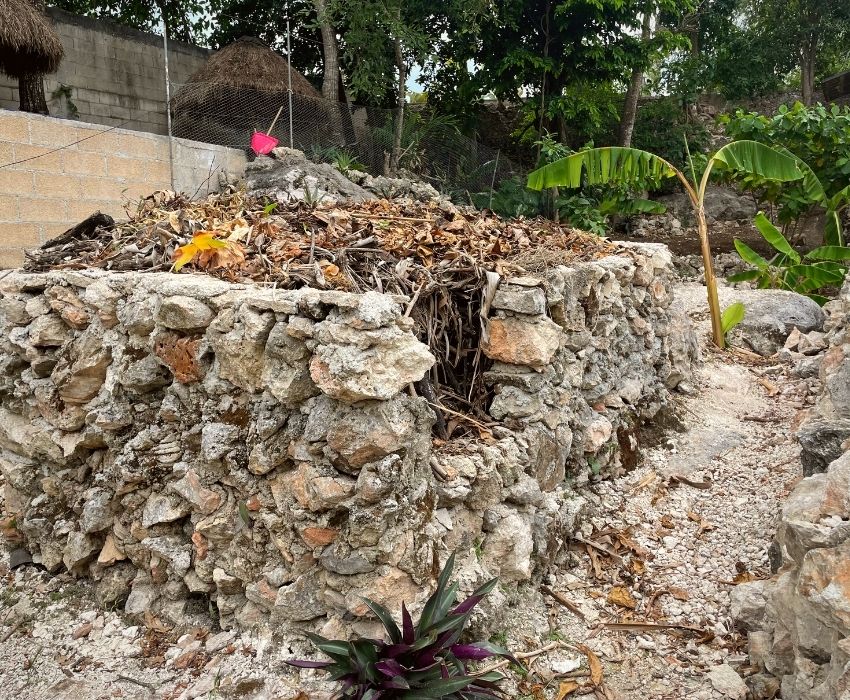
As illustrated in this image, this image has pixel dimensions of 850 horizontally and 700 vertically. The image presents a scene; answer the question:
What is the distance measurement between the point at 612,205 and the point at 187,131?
5.90 m

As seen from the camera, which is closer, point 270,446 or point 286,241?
point 270,446

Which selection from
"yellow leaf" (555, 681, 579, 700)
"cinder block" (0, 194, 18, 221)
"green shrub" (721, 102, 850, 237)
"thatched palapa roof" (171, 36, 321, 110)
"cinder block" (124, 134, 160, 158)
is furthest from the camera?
"thatched palapa roof" (171, 36, 321, 110)

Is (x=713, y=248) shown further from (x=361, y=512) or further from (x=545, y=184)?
(x=361, y=512)

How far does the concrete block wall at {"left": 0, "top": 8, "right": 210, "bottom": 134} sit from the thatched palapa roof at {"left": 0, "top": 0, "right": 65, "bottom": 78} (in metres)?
2.07

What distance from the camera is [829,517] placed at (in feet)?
7.17

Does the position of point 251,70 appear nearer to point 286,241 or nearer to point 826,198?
point 286,241

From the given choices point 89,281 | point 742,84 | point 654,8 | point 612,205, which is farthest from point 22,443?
point 742,84

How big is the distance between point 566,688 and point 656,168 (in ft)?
17.6

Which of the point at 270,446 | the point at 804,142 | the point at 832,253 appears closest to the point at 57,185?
the point at 270,446

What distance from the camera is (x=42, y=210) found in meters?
5.93

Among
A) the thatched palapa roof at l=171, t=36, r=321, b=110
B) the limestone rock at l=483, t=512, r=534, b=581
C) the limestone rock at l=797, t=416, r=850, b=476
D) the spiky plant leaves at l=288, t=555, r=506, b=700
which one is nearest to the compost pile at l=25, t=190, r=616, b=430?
the limestone rock at l=483, t=512, r=534, b=581

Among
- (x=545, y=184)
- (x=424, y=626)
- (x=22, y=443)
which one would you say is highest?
(x=545, y=184)

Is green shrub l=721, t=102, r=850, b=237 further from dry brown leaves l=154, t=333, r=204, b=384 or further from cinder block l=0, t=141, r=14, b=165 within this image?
cinder block l=0, t=141, r=14, b=165

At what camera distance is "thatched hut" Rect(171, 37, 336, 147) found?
7.44 m
